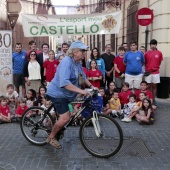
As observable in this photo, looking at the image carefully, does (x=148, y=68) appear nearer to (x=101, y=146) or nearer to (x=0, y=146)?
(x=101, y=146)

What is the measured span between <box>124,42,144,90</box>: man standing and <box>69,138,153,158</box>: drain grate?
2.75 m

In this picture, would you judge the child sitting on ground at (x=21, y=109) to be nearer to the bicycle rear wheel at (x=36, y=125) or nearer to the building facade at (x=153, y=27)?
the bicycle rear wheel at (x=36, y=125)

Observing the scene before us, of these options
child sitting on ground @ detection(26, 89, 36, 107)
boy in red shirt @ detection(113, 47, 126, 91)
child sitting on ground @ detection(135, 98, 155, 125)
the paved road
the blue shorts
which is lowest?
the paved road

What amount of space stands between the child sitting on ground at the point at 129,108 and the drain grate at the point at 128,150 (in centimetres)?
143

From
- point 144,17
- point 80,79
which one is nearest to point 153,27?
point 144,17

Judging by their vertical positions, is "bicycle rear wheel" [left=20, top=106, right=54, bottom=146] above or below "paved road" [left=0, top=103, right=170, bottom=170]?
above

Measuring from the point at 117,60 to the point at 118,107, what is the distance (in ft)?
5.22

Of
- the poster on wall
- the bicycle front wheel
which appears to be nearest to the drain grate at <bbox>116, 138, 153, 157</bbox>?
the bicycle front wheel

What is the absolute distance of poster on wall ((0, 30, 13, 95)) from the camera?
288 inches

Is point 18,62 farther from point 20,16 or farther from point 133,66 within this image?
point 20,16

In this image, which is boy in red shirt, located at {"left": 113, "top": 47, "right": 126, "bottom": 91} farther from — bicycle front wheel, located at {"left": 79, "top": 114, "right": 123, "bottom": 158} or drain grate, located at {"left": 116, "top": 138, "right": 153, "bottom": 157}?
bicycle front wheel, located at {"left": 79, "top": 114, "right": 123, "bottom": 158}

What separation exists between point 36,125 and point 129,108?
2.68 meters

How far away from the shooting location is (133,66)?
7496 millimetres

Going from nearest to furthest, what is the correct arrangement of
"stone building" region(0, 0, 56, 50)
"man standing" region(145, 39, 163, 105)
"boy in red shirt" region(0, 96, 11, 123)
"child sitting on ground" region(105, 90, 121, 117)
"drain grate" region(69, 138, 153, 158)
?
"drain grate" region(69, 138, 153, 158), "boy in red shirt" region(0, 96, 11, 123), "child sitting on ground" region(105, 90, 121, 117), "man standing" region(145, 39, 163, 105), "stone building" region(0, 0, 56, 50)
